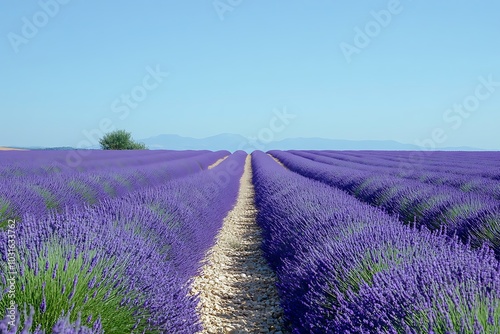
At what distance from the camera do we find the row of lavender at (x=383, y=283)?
1.56 meters

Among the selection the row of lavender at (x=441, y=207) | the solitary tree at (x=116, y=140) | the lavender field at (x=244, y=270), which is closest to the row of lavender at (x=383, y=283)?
the lavender field at (x=244, y=270)

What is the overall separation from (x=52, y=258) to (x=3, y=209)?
254 centimetres

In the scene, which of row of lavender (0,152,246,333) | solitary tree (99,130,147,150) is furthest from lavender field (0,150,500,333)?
solitary tree (99,130,147,150)

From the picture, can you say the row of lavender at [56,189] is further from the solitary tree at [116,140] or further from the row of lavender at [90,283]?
the solitary tree at [116,140]

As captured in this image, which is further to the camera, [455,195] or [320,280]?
[455,195]

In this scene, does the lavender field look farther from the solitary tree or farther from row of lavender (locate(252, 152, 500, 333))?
the solitary tree

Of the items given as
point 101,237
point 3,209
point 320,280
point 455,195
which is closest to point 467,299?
point 320,280

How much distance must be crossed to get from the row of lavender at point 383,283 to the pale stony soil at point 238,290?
1.45 feet

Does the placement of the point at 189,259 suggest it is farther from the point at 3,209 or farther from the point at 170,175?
the point at 170,175

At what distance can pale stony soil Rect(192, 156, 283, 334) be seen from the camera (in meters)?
3.20

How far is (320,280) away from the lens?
250 centimetres

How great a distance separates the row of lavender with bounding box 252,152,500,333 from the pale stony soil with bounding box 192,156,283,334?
442 millimetres

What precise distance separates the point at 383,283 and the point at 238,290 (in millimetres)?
2292

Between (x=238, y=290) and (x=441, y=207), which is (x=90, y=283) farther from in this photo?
(x=441, y=207)
